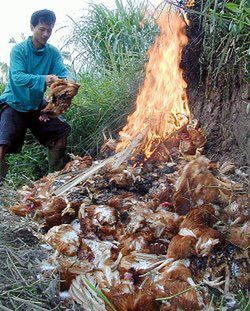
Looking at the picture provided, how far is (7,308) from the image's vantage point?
2268 mm

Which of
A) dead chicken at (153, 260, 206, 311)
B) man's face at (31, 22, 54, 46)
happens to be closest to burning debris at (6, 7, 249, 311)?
dead chicken at (153, 260, 206, 311)

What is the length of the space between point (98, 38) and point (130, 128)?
12.4ft

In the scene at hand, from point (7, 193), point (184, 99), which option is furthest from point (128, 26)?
point (7, 193)

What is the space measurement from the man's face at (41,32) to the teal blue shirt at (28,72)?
0.08 metres

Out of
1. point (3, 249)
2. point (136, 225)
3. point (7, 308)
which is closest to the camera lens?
point (7, 308)

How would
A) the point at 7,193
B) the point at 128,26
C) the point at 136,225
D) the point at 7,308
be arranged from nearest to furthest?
the point at 7,308
the point at 136,225
the point at 7,193
the point at 128,26

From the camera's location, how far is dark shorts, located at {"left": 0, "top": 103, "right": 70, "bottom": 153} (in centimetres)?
498

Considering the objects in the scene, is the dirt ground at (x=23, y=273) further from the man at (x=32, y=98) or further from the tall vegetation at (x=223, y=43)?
the man at (x=32, y=98)

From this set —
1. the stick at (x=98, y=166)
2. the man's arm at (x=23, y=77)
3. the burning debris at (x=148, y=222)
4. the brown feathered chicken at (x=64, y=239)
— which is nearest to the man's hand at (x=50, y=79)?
the man's arm at (x=23, y=77)

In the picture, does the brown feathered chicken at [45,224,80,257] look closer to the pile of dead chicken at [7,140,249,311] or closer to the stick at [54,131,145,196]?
the pile of dead chicken at [7,140,249,311]

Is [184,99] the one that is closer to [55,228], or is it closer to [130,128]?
[130,128]

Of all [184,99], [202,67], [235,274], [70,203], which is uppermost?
[202,67]

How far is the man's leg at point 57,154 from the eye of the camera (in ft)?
17.3

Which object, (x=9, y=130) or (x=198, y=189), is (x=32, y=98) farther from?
(x=198, y=189)
